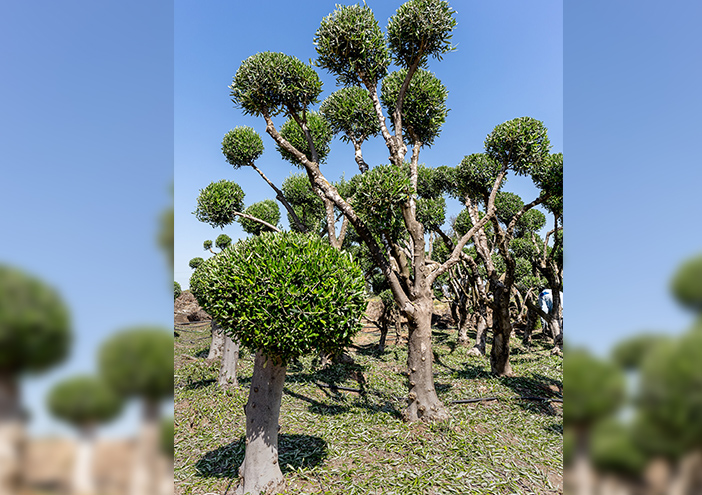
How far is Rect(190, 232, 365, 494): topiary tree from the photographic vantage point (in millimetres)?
5090

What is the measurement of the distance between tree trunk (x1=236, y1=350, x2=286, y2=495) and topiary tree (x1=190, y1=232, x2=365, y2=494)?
0.01 meters

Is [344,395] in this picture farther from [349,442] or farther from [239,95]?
[239,95]

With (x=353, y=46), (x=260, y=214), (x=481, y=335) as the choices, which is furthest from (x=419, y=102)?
(x=481, y=335)

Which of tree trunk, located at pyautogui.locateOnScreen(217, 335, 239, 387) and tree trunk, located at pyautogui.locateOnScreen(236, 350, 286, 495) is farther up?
tree trunk, located at pyautogui.locateOnScreen(236, 350, 286, 495)

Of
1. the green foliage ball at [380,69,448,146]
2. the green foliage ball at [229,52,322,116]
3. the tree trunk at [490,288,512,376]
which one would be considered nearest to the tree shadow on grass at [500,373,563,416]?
the tree trunk at [490,288,512,376]

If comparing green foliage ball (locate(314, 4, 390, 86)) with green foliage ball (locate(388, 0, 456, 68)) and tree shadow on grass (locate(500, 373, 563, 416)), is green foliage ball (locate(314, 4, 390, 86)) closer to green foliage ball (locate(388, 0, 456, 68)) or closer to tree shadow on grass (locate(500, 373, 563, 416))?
green foliage ball (locate(388, 0, 456, 68))

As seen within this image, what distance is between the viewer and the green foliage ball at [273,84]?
8.18 metres
